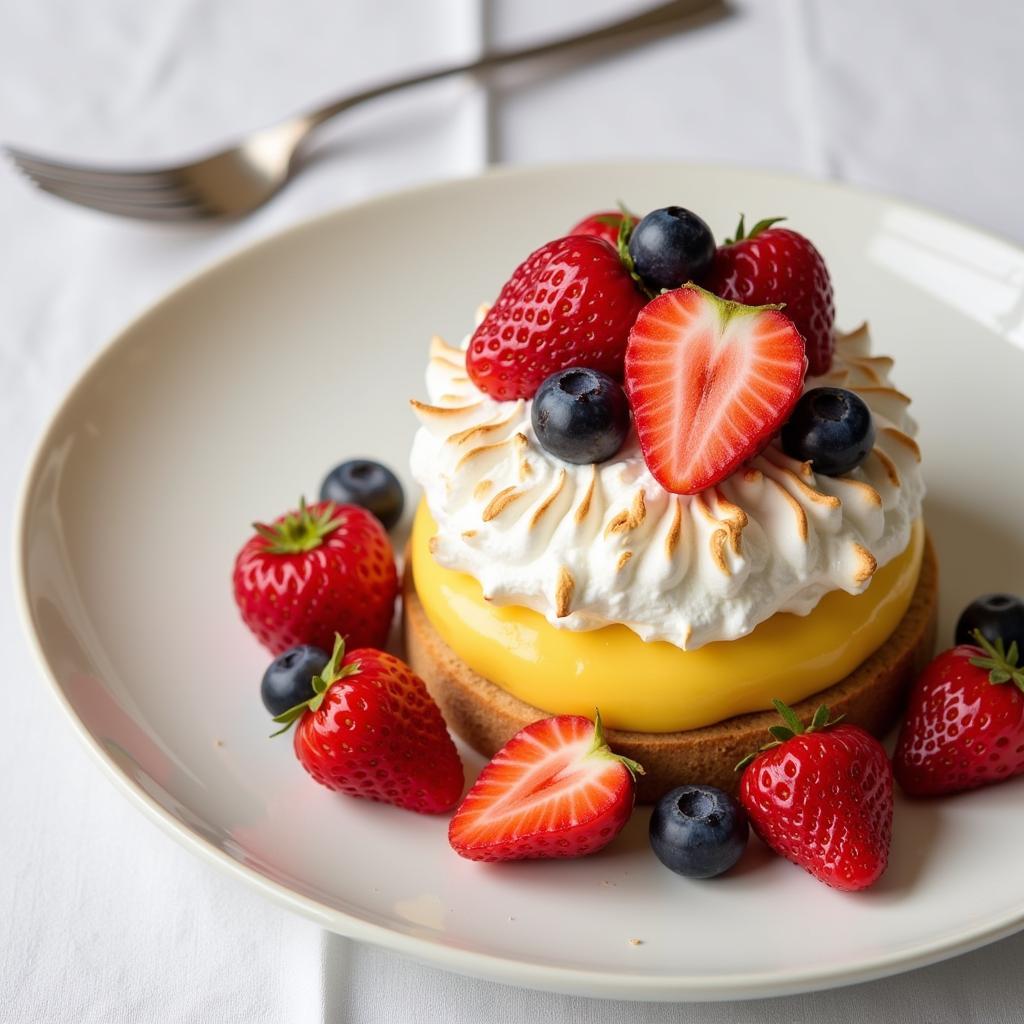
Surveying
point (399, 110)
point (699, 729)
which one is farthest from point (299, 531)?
point (399, 110)

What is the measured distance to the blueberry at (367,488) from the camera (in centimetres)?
271

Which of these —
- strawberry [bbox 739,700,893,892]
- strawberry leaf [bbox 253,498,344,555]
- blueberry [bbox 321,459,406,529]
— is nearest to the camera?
strawberry [bbox 739,700,893,892]

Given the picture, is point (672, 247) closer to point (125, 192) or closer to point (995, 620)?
point (995, 620)

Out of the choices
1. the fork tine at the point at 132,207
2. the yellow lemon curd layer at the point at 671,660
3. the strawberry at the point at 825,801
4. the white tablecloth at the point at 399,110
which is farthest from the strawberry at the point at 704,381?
the fork tine at the point at 132,207

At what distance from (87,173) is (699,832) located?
243 centimetres

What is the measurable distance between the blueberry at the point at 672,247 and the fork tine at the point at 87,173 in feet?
6.19

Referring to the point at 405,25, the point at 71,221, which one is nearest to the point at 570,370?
the point at 71,221

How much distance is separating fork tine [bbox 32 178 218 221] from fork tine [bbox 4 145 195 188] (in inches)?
1.3

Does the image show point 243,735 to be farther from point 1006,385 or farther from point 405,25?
point 405,25

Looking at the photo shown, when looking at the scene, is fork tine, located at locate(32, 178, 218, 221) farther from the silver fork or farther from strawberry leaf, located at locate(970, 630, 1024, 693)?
strawberry leaf, located at locate(970, 630, 1024, 693)

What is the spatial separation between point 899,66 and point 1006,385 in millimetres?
1497

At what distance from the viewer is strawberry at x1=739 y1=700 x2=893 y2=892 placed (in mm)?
1952

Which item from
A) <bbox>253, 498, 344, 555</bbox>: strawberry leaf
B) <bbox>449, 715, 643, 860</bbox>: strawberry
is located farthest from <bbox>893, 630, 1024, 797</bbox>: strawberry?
<bbox>253, 498, 344, 555</bbox>: strawberry leaf

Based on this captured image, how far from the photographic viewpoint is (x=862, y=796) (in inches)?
77.6
